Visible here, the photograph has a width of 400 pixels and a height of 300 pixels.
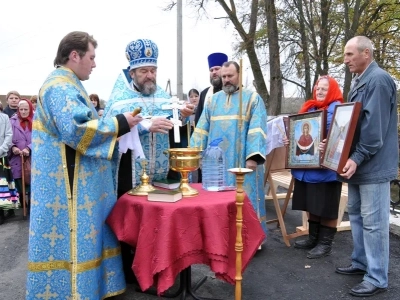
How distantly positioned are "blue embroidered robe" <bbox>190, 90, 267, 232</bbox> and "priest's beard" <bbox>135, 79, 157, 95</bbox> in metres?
1.00

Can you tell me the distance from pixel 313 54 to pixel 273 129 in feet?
32.1

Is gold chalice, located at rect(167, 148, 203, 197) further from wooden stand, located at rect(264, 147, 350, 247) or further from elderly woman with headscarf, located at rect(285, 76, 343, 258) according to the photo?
wooden stand, located at rect(264, 147, 350, 247)

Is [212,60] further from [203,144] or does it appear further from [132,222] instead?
[132,222]

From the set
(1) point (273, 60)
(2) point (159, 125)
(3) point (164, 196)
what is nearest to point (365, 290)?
(3) point (164, 196)

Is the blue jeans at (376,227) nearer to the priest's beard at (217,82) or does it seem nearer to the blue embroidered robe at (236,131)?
the blue embroidered robe at (236,131)

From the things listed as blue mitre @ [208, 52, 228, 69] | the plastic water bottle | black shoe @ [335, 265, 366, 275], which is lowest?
black shoe @ [335, 265, 366, 275]

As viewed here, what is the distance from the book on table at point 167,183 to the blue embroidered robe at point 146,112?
0.17 m

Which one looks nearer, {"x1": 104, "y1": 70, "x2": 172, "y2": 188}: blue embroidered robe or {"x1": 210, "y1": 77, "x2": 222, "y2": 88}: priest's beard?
{"x1": 104, "y1": 70, "x2": 172, "y2": 188}: blue embroidered robe

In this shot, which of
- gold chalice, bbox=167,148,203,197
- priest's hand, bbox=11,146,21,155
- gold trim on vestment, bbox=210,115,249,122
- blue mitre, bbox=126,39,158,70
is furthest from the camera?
priest's hand, bbox=11,146,21,155

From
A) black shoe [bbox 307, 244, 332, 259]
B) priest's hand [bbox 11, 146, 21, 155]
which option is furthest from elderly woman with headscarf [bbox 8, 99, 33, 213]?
black shoe [bbox 307, 244, 332, 259]

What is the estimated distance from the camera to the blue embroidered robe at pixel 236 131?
406cm

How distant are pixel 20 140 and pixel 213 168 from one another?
4339 millimetres

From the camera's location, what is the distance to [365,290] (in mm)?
3406

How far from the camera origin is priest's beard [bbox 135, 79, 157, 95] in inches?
135
